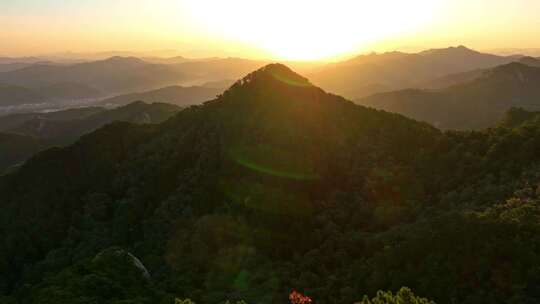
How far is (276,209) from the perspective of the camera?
52.7 meters

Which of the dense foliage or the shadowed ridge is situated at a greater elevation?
the shadowed ridge

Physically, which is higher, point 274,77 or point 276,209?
point 274,77

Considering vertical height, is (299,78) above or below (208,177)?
above

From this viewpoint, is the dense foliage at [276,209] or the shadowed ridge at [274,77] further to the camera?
the shadowed ridge at [274,77]

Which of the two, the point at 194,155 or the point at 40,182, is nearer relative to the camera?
the point at 194,155

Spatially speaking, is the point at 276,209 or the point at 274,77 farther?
the point at 274,77

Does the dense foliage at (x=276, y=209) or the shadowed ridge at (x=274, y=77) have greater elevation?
the shadowed ridge at (x=274, y=77)

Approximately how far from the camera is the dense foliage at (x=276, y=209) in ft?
124

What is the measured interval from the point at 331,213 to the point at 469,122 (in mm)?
153244

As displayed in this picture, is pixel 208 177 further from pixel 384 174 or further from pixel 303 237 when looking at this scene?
pixel 384 174

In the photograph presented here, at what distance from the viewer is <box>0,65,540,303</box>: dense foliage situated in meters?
37.9

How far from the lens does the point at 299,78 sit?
250 ft

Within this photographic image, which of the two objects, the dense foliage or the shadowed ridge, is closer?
the dense foliage

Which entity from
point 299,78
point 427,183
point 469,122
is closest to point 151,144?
point 299,78
